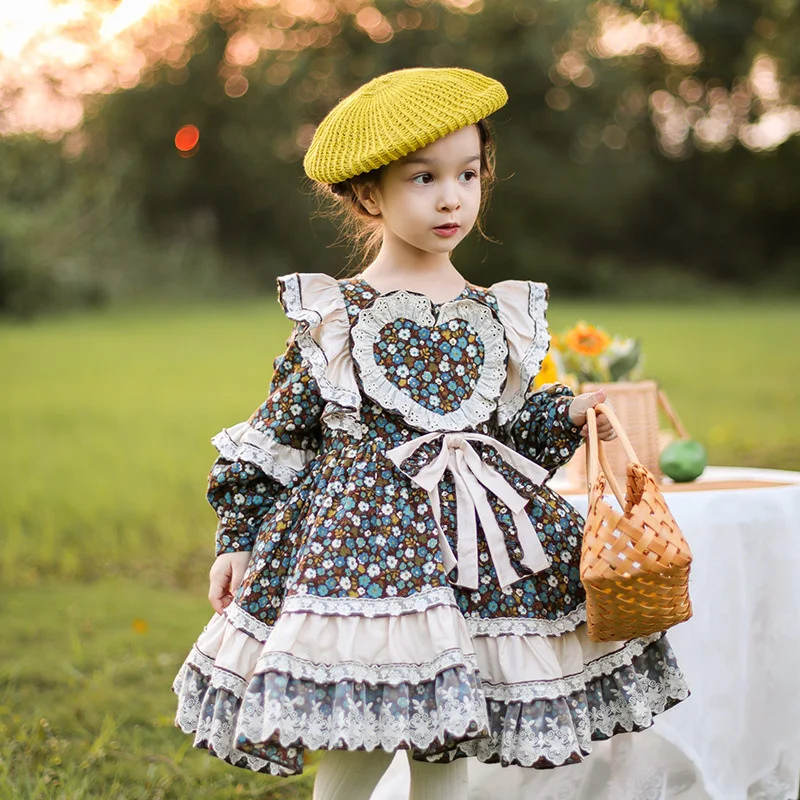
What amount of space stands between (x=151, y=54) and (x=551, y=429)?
665 inches

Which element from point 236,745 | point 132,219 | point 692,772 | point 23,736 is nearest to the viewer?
point 236,745

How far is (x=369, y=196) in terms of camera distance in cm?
202

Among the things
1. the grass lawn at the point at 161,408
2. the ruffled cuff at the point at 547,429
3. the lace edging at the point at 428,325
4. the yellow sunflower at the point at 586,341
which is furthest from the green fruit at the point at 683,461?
the grass lawn at the point at 161,408

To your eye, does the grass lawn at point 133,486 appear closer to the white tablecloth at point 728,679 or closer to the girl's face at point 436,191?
the white tablecloth at point 728,679

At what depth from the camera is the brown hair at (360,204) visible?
6.66 feet

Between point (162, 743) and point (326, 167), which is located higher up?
point (326, 167)

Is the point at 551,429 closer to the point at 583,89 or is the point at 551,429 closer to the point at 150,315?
the point at 150,315

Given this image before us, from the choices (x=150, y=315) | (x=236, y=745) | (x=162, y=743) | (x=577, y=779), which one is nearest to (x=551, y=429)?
(x=236, y=745)

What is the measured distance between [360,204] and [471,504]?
65cm

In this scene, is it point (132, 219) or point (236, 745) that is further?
point (132, 219)

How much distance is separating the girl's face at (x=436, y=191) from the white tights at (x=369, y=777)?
3.04ft

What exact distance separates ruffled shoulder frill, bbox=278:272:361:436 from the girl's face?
18cm

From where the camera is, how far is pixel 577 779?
2523 mm

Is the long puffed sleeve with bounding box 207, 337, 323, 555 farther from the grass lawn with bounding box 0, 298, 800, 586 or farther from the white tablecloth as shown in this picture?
the grass lawn with bounding box 0, 298, 800, 586
